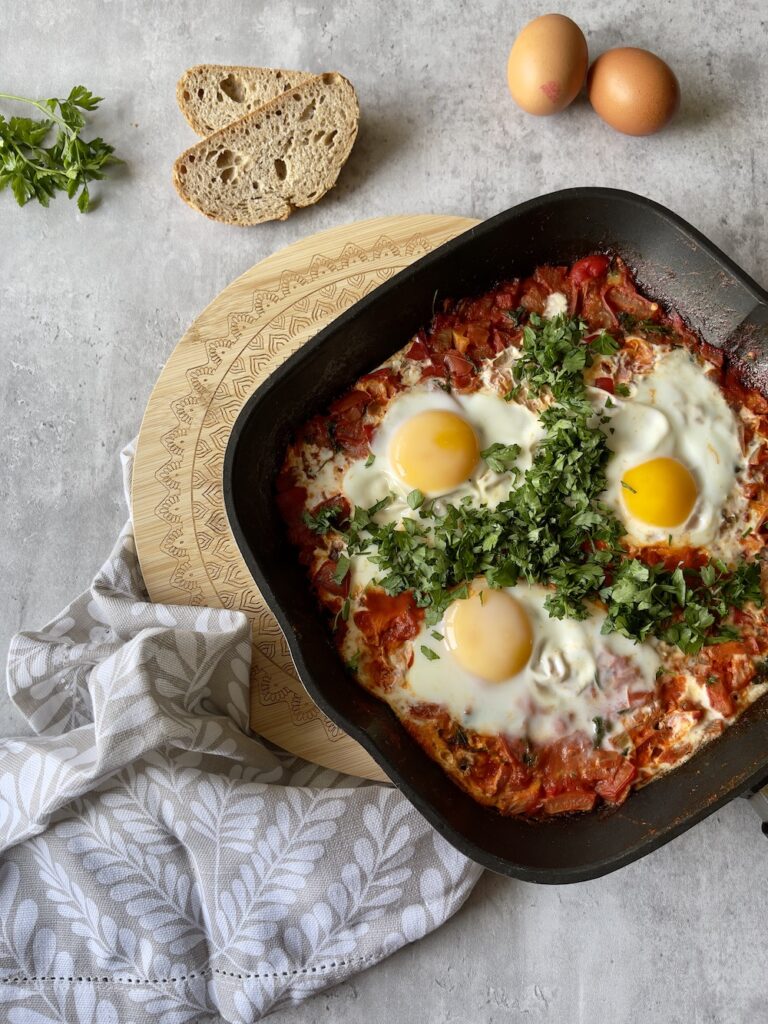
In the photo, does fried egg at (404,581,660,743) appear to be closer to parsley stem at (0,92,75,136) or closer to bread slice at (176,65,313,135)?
bread slice at (176,65,313,135)

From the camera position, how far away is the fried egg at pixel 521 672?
3.36 m

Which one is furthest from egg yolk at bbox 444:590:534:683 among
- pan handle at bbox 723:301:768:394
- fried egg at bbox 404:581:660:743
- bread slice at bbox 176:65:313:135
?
bread slice at bbox 176:65:313:135

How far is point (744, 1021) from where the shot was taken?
374 cm

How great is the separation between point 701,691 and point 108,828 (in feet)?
8.04

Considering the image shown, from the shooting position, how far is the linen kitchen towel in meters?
3.40

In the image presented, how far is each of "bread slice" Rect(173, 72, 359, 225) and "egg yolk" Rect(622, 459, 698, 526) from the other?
6.27ft

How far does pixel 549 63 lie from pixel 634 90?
394mm

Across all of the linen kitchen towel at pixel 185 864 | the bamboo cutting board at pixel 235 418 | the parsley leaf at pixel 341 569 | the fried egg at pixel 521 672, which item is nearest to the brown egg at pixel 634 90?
the bamboo cutting board at pixel 235 418

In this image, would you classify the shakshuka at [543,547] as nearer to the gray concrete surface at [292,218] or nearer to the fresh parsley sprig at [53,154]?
the gray concrete surface at [292,218]

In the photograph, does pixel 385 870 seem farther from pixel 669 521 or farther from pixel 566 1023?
pixel 669 521

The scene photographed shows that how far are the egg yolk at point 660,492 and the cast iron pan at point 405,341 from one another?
0.62 m

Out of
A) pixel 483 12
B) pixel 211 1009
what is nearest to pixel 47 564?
pixel 211 1009

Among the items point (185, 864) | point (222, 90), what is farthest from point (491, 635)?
point (222, 90)

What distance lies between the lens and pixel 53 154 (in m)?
4.07
